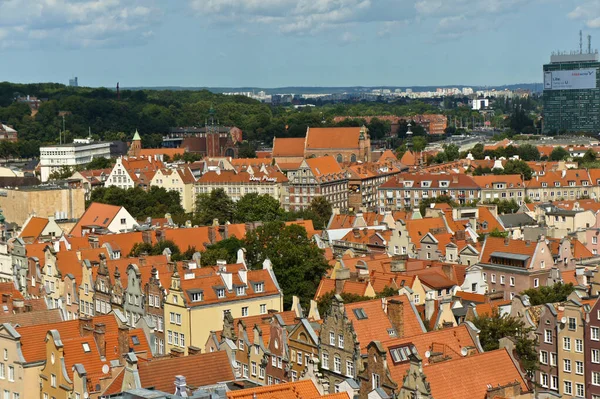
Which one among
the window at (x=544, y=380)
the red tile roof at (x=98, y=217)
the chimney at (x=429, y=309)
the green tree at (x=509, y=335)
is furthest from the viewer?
the red tile roof at (x=98, y=217)

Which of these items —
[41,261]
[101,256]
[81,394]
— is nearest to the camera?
[81,394]

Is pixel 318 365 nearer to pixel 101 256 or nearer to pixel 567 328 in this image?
pixel 567 328

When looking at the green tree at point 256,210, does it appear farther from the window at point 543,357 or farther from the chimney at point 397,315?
the chimney at point 397,315

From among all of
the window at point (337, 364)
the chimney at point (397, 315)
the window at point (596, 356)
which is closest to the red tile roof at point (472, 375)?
the window at point (337, 364)

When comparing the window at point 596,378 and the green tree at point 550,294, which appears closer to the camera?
the window at point 596,378

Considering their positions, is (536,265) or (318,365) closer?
(318,365)

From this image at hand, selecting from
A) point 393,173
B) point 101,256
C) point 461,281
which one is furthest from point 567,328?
point 393,173

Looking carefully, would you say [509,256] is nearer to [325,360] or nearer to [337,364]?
[325,360]
